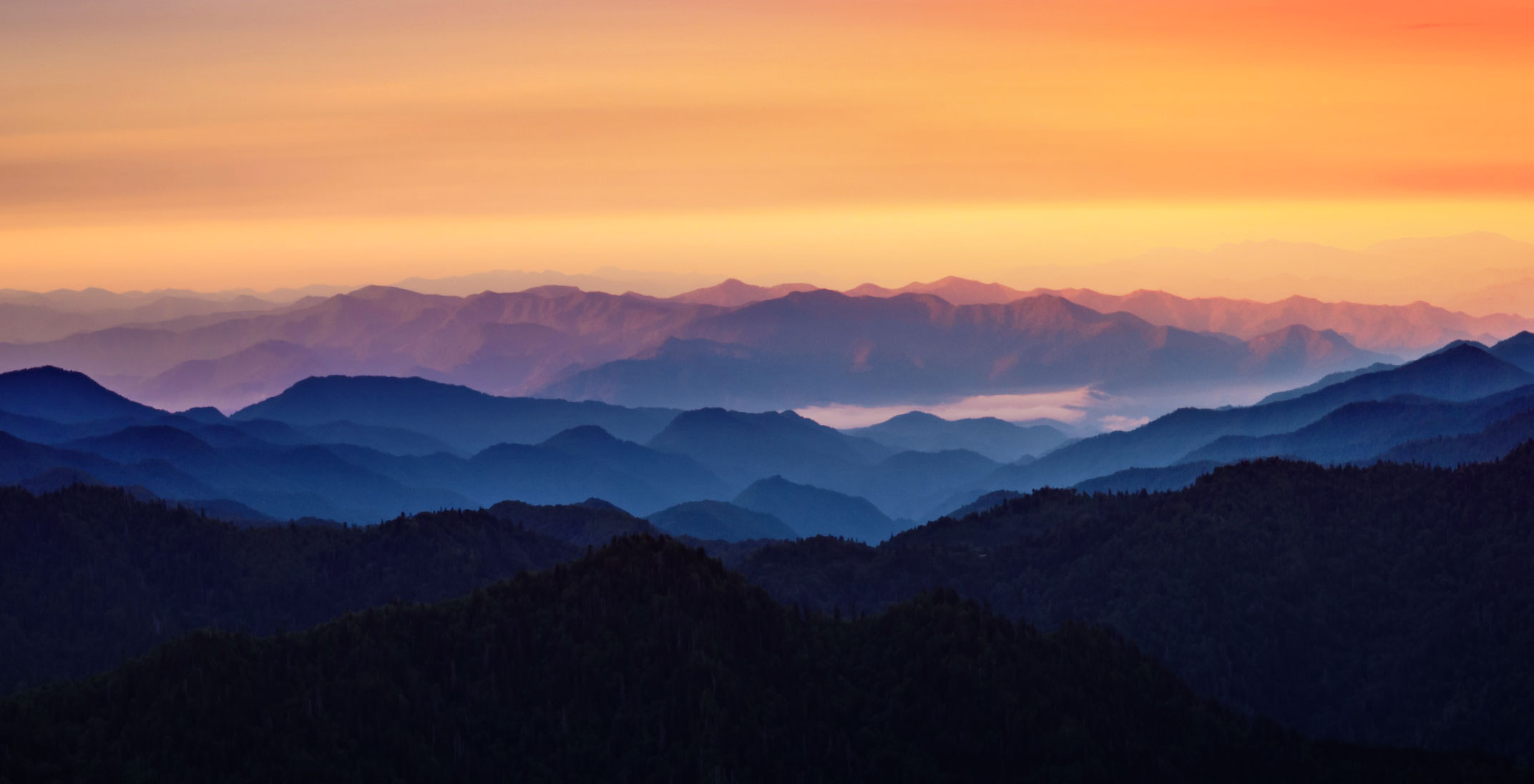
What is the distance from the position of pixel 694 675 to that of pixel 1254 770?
66004mm

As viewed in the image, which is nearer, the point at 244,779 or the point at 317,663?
the point at 244,779

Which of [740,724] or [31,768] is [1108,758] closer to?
[740,724]

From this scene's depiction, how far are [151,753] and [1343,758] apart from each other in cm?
13357

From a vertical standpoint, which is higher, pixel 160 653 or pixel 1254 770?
pixel 160 653

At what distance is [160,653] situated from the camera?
191 metres

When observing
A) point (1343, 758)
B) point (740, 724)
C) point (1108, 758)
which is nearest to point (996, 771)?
point (1108, 758)

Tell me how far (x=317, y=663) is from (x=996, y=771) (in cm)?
7867

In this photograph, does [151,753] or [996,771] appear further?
[996,771]

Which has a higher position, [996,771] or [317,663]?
[317,663]

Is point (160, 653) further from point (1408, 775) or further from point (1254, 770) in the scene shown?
point (1408, 775)

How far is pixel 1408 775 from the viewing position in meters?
190

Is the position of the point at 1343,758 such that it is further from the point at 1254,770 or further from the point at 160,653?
the point at 160,653


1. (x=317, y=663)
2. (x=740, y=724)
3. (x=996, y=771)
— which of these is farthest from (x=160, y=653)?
(x=996, y=771)

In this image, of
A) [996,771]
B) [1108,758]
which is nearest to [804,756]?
[996,771]
